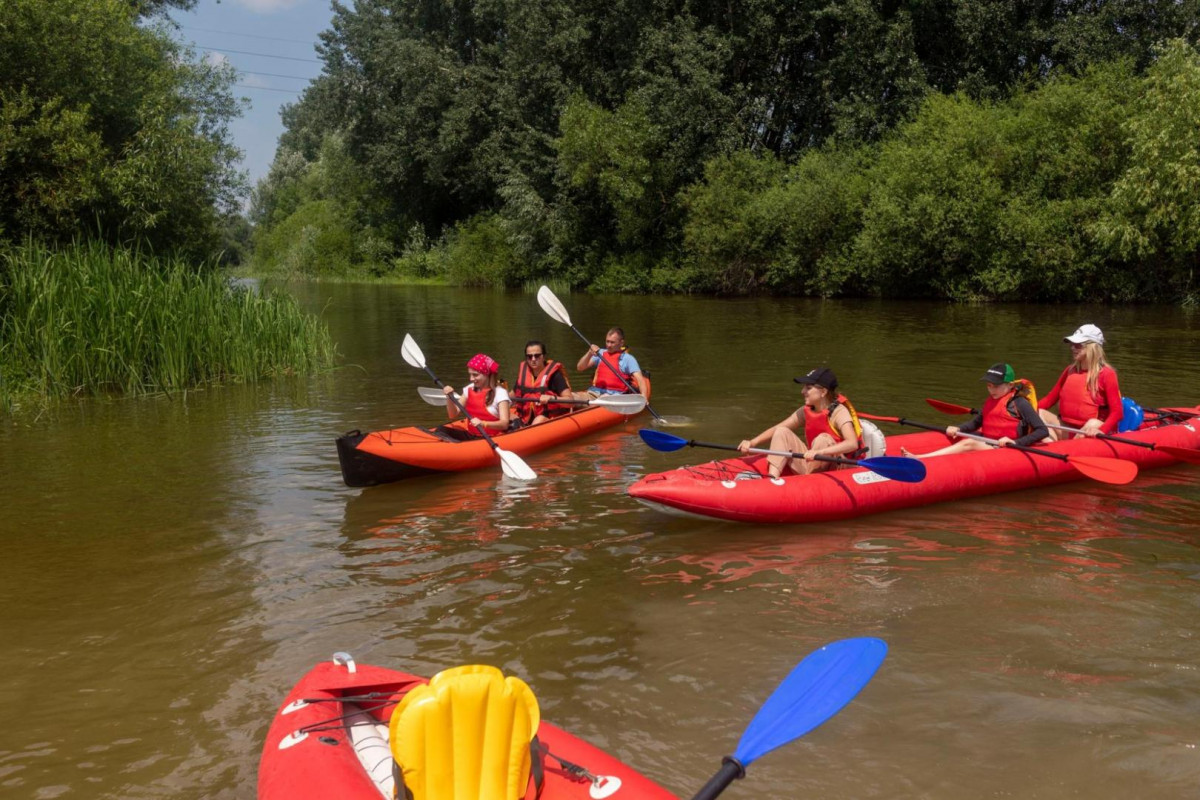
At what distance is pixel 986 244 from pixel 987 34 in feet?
26.4

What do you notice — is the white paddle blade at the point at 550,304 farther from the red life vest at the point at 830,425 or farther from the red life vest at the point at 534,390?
the red life vest at the point at 830,425

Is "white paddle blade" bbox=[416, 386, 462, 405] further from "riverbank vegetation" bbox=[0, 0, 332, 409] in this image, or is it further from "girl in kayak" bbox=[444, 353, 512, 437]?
"riverbank vegetation" bbox=[0, 0, 332, 409]

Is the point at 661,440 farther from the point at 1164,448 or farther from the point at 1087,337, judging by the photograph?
the point at 1164,448

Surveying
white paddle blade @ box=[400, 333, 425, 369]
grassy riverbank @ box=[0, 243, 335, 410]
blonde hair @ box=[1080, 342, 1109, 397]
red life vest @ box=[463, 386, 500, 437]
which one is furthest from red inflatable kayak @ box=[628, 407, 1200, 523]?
grassy riverbank @ box=[0, 243, 335, 410]

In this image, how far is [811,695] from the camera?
10.1ft

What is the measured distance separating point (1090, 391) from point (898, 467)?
2.29m

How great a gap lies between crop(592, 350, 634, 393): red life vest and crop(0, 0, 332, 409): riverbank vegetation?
4299 millimetres

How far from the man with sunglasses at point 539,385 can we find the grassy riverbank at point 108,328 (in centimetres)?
400

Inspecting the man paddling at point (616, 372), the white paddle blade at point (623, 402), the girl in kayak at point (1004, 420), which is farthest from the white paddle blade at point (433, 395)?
the girl in kayak at point (1004, 420)

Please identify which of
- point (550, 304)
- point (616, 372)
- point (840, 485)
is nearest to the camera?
point (840, 485)

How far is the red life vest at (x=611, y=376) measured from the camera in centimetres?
1022

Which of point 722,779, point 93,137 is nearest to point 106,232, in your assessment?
point 93,137

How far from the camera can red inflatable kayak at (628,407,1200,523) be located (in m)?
6.26

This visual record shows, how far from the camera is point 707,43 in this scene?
29.5 meters
